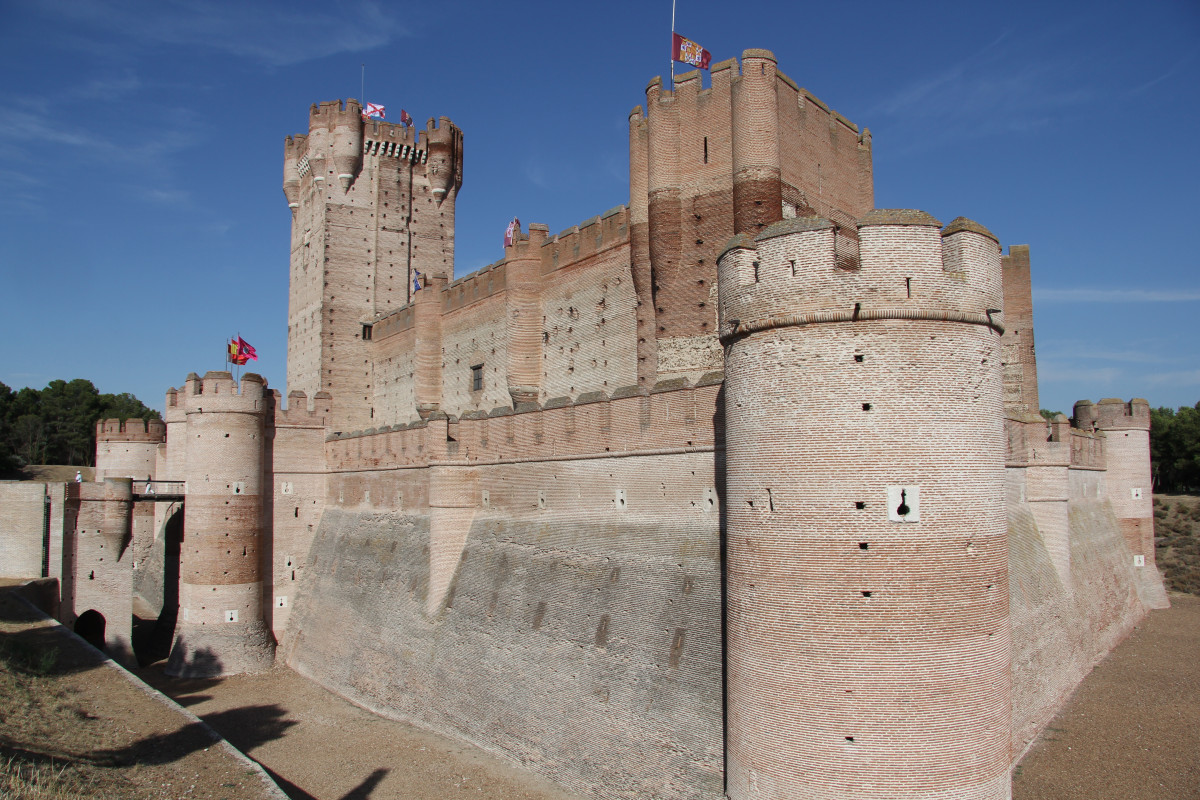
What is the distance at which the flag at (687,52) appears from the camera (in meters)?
18.4

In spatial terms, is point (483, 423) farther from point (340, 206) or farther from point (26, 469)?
point (26, 469)

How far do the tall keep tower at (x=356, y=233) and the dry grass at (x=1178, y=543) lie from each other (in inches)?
1173

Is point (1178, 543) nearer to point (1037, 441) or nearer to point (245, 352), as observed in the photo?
point (1037, 441)

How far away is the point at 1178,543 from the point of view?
2889 centimetres

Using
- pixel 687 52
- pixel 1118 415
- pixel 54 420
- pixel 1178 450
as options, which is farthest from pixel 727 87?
pixel 54 420

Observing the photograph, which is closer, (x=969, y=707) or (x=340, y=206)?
(x=969, y=707)

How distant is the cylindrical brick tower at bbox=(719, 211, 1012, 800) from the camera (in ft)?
29.0

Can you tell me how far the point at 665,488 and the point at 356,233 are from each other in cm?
2315

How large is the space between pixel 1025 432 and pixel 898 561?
449 inches

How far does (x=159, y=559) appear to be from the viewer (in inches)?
1299

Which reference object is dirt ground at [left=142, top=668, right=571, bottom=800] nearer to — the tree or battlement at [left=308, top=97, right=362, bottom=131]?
battlement at [left=308, top=97, right=362, bottom=131]

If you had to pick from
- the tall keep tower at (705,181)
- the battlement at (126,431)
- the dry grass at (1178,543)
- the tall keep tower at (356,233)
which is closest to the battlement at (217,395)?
the tall keep tower at (356,233)

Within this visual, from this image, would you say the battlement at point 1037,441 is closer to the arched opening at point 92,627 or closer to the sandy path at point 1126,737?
the sandy path at point 1126,737

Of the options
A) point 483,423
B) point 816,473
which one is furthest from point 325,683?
point 816,473
